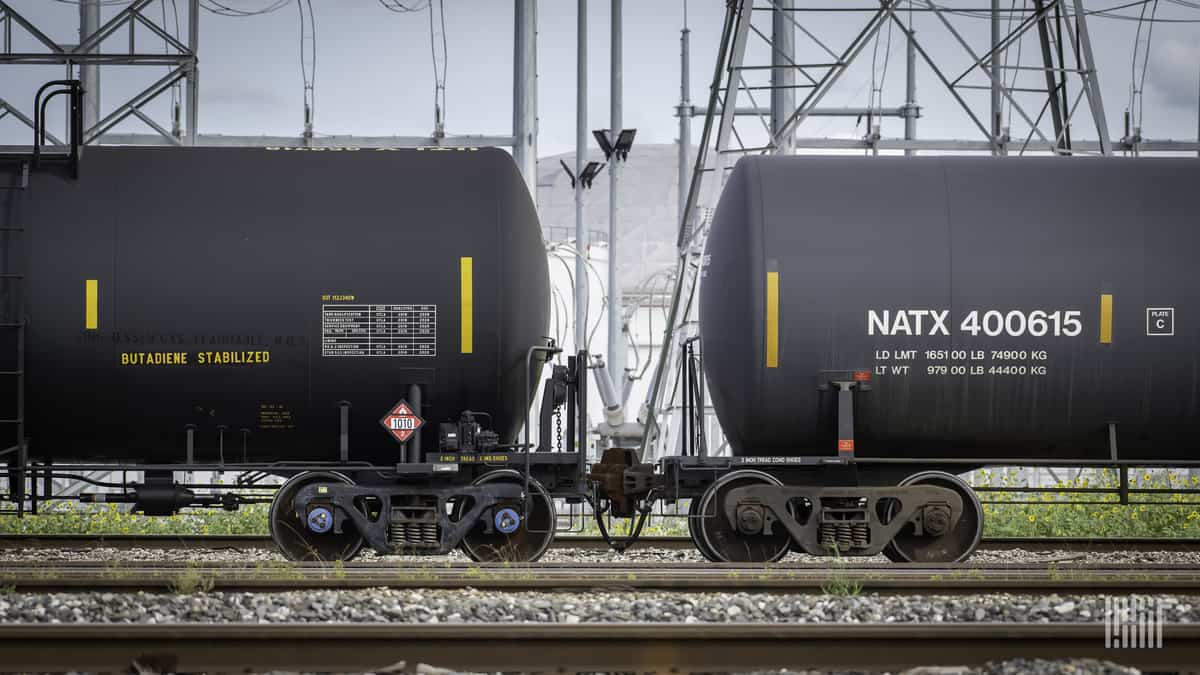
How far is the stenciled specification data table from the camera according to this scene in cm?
1045

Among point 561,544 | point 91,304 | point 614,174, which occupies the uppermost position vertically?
point 614,174

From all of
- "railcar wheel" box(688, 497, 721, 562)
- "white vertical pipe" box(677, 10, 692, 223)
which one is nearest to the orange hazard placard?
"railcar wheel" box(688, 497, 721, 562)

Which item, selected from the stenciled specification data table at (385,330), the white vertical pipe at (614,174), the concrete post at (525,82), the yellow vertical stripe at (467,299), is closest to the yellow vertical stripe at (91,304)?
the stenciled specification data table at (385,330)

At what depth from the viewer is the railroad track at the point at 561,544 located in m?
12.1

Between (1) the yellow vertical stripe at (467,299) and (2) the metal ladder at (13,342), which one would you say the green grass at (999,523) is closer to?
(2) the metal ladder at (13,342)

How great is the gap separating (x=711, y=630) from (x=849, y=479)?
4690mm

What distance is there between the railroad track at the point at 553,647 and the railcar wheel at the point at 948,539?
4.08 m

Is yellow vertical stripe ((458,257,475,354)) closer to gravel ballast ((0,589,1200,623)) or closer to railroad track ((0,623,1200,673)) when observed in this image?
gravel ballast ((0,589,1200,623))

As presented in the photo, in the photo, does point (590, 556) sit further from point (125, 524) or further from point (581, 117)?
point (581, 117)

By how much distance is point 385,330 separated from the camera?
1048 cm

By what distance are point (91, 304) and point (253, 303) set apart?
1491 millimetres

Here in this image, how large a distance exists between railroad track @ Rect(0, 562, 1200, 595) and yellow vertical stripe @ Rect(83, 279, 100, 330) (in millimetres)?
2294

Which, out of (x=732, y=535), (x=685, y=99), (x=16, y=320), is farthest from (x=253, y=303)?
(x=685, y=99)

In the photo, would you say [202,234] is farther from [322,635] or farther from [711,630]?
[711,630]
